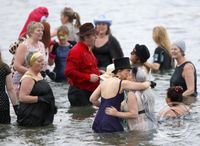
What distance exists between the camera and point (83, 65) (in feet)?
49.7

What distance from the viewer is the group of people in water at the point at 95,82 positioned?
1323cm

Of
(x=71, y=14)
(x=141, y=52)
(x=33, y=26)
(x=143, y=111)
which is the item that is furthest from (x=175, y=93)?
(x=71, y=14)

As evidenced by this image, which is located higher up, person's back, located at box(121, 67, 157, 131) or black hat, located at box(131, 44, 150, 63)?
black hat, located at box(131, 44, 150, 63)

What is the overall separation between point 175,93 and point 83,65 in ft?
6.04

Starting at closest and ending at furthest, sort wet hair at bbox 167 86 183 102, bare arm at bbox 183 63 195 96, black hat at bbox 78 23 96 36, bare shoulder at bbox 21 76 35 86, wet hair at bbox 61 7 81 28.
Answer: bare shoulder at bbox 21 76 35 86 < wet hair at bbox 167 86 183 102 < black hat at bbox 78 23 96 36 < bare arm at bbox 183 63 195 96 < wet hair at bbox 61 7 81 28

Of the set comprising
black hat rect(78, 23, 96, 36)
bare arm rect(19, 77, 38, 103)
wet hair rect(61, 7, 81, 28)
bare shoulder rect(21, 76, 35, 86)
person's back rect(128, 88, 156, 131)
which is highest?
wet hair rect(61, 7, 81, 28)

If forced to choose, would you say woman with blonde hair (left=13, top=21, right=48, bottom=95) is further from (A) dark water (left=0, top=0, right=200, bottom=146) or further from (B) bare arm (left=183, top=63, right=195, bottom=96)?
(B) bare arm (left=183, top=63, right=195, bottom=96)

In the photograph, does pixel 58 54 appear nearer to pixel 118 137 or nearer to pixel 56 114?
pixel 56 114

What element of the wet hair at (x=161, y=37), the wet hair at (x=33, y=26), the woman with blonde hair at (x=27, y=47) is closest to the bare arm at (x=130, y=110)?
the woman with blonde hair at (x=27, y=47)

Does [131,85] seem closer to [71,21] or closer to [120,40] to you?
[71,21]

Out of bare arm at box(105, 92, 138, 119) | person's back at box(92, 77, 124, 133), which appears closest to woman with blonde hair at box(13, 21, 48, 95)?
person's back at box(92, 77, 124, 133)

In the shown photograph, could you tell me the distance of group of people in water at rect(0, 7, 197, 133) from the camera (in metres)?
13.2

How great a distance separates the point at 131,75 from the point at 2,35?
12325 millimetres

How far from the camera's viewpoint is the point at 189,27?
26844 mm
